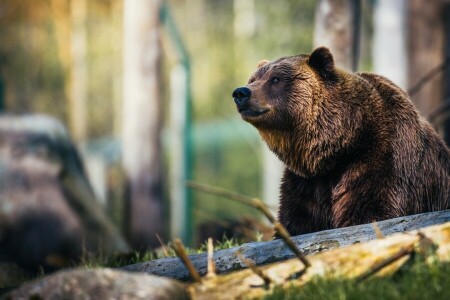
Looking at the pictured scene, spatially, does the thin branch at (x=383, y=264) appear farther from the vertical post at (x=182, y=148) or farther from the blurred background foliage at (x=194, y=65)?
the blurred background foliage at (x=194, y=65)

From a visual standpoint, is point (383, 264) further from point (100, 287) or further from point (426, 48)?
point (426, 48)

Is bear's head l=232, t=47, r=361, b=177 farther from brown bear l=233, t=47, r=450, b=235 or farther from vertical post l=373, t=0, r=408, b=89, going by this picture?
vertical post l=373, t=0, r=408, b=89

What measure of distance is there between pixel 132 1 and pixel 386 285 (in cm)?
918

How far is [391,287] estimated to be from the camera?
3961 mm

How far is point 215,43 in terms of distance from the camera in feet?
107

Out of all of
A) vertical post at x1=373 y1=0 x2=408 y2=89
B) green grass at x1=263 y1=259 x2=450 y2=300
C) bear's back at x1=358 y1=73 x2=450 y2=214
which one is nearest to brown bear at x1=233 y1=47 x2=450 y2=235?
bear's back at x1=358 y1=73 x2=450 y2=214

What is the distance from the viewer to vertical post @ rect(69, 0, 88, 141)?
2753cm

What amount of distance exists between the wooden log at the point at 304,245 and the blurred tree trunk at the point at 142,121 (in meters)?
7.74

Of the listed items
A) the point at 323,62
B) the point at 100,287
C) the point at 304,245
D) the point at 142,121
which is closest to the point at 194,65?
the point at 142,121

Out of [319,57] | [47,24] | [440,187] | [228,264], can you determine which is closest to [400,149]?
[440,187]

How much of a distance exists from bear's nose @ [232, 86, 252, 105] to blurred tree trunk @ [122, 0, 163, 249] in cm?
704

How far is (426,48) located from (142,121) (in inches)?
164

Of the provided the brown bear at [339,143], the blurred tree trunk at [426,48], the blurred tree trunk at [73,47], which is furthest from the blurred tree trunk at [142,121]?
the blurred tree trunk at [73,47]

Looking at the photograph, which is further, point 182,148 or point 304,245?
point 182,148
